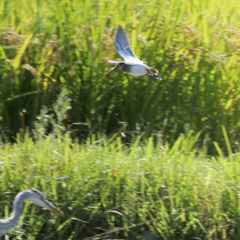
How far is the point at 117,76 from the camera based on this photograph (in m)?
4.13

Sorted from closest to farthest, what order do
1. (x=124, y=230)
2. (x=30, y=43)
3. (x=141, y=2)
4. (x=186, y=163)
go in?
1. (x=124, y=230)
2. (x=186, y=163)
3. (x=30, y=43)
4. (x=141, y=2)

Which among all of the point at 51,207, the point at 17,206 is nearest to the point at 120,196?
the point at 51,207

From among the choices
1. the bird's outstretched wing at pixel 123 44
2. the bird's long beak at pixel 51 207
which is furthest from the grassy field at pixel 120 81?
the bird's long beak at pixel 51 207

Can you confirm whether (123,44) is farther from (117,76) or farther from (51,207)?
(51,207)

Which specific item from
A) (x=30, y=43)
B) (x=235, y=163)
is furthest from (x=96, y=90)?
(x=235, y=163)

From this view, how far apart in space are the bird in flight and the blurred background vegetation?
19.3 inches

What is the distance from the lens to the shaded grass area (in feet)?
10.4

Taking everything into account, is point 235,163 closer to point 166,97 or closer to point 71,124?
point 166,97

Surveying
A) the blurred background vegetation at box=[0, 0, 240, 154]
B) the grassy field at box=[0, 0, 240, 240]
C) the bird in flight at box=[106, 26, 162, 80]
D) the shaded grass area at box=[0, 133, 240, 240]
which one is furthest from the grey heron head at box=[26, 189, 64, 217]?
the blurred background vegetation at box=[0, 0, 240, 154]

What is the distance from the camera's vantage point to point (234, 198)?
3.25 meters

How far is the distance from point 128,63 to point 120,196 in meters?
0.85

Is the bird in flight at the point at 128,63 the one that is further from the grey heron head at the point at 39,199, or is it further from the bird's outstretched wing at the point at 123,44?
the grey heron head at the point at 39,199

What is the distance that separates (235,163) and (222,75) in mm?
991

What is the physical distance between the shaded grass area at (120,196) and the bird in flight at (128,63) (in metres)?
0.57
